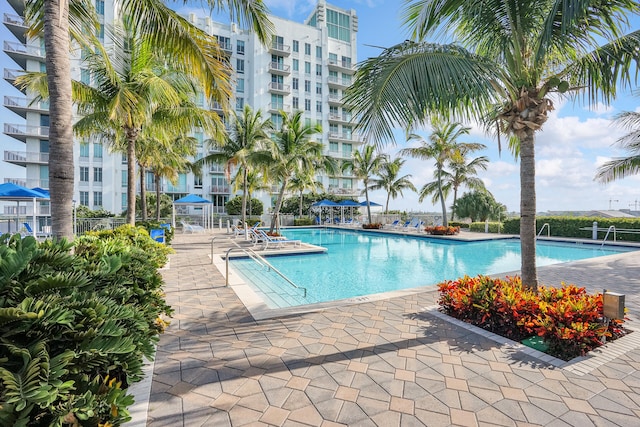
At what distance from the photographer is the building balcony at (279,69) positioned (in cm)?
3797

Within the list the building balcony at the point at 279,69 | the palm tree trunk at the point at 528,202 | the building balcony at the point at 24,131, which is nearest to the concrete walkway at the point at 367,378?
the palm tree trunk at the point at 528,202

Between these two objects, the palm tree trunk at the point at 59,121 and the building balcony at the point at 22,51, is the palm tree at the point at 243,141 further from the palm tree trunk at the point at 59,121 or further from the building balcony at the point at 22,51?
the building balcony at the point at 22,51

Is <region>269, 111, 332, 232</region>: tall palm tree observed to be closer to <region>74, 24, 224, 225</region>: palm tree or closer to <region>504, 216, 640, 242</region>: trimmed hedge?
<region>74, 24, 224, 225</region>: palm tree

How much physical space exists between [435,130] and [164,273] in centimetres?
→ 1894

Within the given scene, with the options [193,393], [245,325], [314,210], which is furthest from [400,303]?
[314,210]

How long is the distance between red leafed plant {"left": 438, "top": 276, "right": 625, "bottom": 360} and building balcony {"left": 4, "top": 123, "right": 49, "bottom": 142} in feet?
122

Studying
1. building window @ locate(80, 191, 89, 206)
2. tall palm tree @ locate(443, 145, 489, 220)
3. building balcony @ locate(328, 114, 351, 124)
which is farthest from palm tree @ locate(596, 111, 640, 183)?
building window @ locate(80, 191, 89, 206)

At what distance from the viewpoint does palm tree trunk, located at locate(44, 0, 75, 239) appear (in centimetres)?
365

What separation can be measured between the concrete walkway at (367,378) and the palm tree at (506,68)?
1.73m

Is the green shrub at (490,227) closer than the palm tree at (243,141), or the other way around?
the palm tree at (243,141)

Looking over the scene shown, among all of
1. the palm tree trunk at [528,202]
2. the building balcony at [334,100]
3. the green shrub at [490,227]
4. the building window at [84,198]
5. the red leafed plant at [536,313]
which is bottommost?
the red leafed plant at [536,313]

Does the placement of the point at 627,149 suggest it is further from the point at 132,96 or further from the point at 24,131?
the point at 24,131

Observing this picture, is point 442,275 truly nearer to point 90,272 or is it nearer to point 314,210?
point 90,272

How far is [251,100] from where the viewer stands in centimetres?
3772
